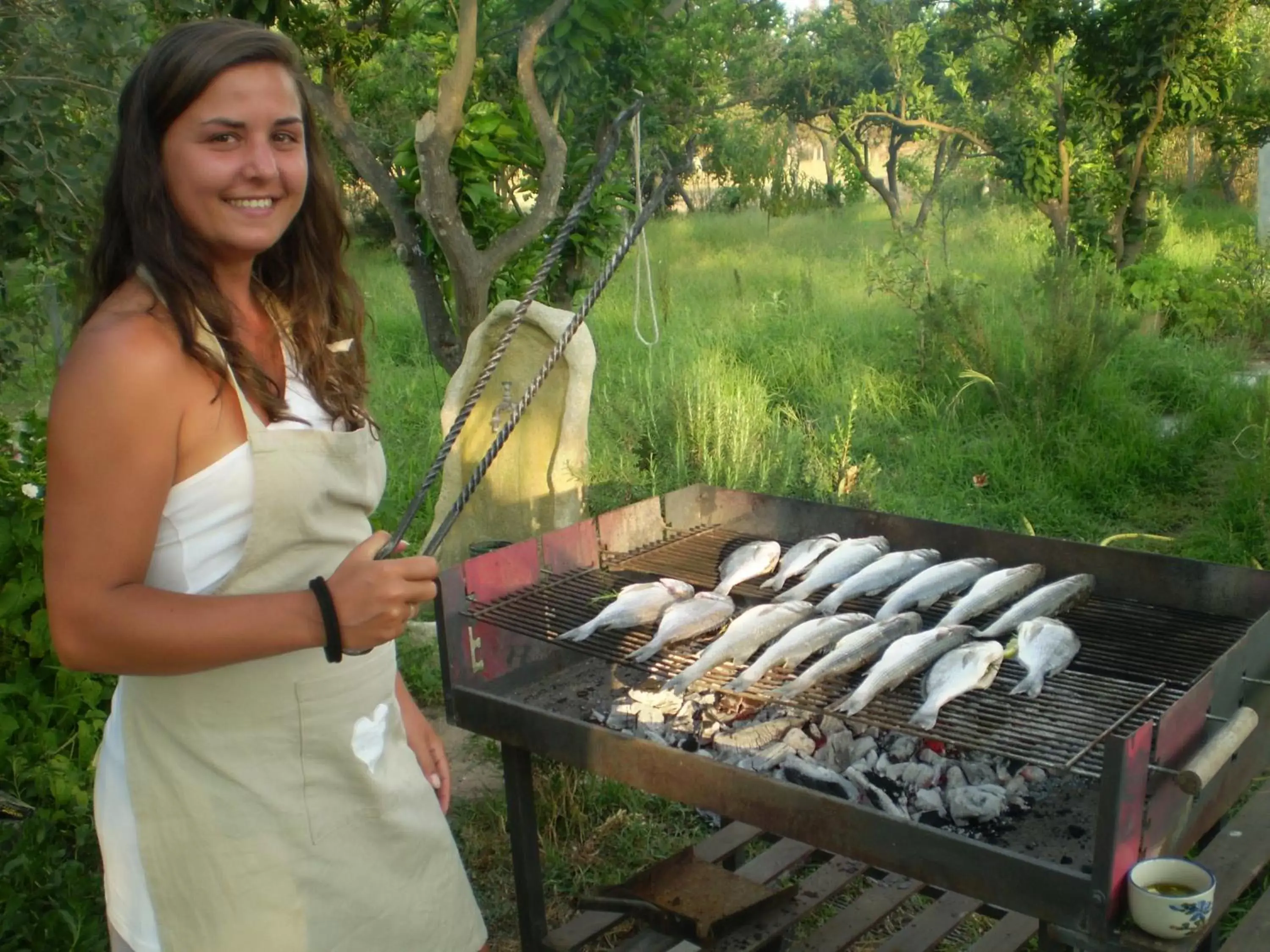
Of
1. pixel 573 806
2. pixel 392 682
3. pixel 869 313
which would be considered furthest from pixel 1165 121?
pixel 392 682

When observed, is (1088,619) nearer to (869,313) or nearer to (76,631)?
(76,631)

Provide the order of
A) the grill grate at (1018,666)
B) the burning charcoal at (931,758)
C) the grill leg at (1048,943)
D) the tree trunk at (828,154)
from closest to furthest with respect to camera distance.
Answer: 1. the grill leg at (1048,943)
2. the grill grate at (1018,666)
3. the burning charcoal at (931,758)
4. the tree trunk at (828,154)

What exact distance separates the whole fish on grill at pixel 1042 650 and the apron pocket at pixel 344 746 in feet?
4.81

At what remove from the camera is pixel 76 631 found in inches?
64.5

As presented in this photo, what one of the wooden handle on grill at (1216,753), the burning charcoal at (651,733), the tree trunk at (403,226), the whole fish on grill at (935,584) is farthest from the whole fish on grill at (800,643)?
the tree trunk at (403,226)

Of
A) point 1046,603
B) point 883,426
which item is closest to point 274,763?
point 1046,603

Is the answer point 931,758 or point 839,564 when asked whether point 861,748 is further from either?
point 839,564

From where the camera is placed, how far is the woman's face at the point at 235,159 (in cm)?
176

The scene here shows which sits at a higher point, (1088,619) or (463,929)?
(1088,619)

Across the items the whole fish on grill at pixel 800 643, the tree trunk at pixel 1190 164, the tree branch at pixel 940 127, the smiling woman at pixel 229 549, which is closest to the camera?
the smiling woman at pixel 229 549

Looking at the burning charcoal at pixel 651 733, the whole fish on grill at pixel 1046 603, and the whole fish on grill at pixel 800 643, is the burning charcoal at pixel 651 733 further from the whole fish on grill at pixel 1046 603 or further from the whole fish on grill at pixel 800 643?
the whole fish on grill at pixel 1046 603

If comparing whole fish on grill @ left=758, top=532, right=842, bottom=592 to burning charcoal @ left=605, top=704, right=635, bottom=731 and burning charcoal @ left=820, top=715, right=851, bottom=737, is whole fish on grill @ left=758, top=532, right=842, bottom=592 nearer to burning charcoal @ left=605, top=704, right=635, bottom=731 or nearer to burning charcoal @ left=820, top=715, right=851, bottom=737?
burning charcoal @ left=820, top=715, right=851, bottom=737

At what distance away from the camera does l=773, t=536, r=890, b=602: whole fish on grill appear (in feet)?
11.1

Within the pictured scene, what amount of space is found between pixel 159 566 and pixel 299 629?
242 millimetres
